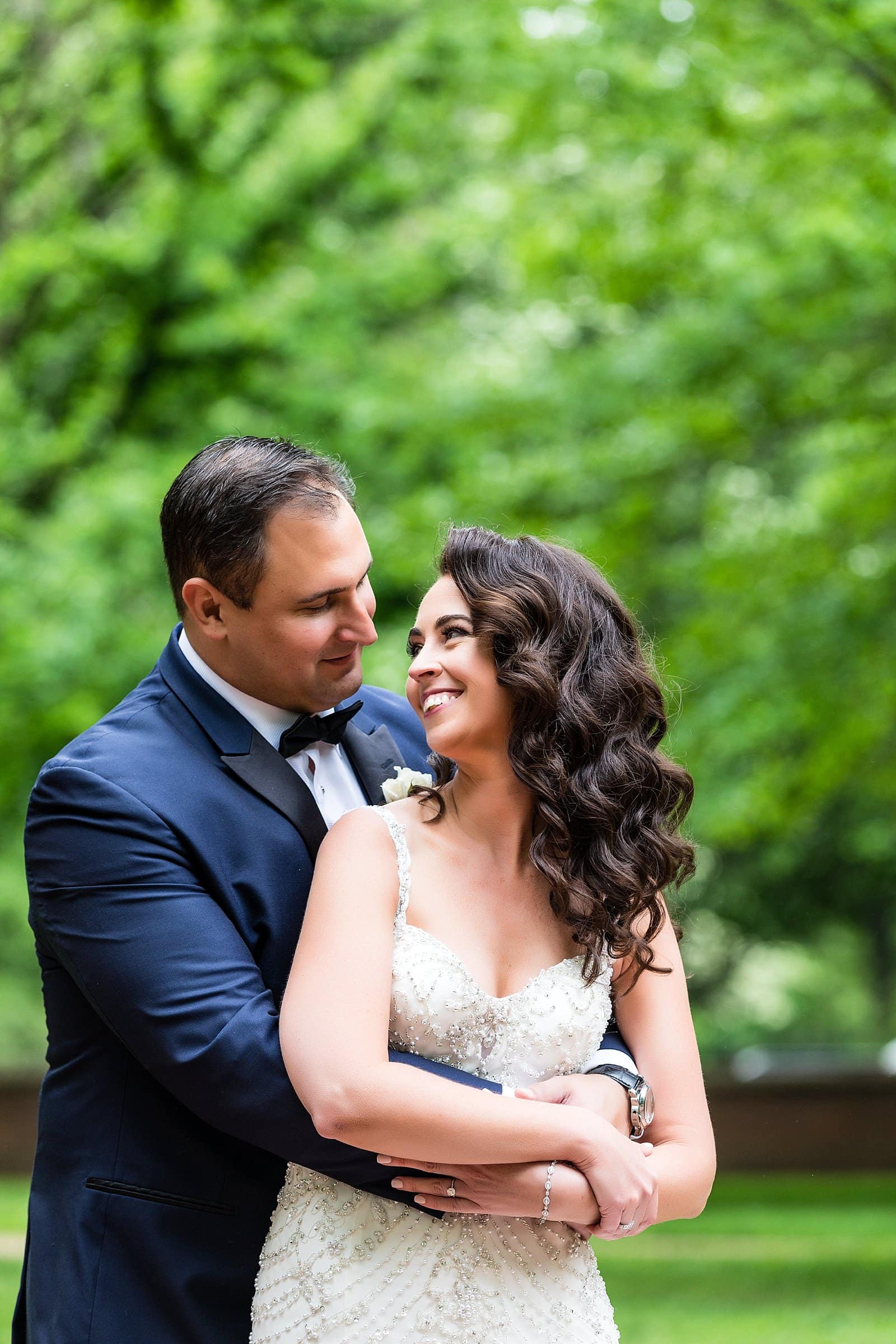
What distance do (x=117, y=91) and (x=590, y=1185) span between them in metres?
9.12

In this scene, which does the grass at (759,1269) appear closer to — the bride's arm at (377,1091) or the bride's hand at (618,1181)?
the bride's hand at (618,1181)

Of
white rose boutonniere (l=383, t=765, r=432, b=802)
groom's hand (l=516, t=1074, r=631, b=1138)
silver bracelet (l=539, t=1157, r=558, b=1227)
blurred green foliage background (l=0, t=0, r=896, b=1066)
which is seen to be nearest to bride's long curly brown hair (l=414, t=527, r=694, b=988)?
white rose boutonniere (l=383, t=765, r=432, b=802)

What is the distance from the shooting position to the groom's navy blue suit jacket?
2.72 m

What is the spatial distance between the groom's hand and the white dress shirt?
74 cm

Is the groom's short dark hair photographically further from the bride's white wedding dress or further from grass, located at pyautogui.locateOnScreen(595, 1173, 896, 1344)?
grass, located at pyautogui.locateOnScreen(595, 1173, 896, 1344)

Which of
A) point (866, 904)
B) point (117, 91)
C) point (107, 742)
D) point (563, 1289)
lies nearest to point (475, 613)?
point (107, 742)

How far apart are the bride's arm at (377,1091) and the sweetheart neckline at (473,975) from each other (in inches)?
5.2

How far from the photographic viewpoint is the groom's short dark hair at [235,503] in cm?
323

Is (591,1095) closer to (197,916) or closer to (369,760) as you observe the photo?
(197,916)

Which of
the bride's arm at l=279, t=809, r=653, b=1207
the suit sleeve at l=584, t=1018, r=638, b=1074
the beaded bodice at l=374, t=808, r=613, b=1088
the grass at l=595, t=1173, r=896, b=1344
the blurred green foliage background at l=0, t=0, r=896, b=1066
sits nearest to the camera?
the bride's arm at l=279, t=809, r=653, b=1207

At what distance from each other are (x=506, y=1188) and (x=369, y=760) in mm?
1128

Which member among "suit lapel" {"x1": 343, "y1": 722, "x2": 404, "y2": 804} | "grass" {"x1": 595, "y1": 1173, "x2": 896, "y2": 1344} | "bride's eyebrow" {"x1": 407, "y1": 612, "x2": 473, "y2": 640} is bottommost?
"grass" {"x1": 595, "y1": 1173, "x2": 896, "y2": 1344}

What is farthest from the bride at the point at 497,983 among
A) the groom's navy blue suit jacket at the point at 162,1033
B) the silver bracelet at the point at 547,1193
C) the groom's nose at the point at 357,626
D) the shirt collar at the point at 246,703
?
the shirt collar at the point at 246,703

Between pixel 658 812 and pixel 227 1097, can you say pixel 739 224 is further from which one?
pixel 227 1097
